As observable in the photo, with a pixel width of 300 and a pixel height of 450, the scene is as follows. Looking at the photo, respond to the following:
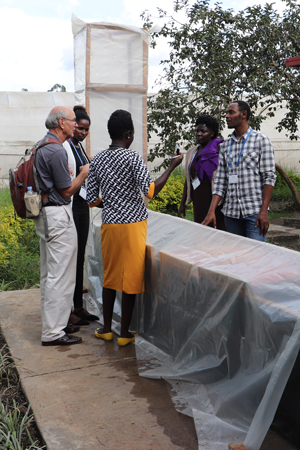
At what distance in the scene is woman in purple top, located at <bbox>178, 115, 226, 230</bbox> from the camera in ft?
14.1

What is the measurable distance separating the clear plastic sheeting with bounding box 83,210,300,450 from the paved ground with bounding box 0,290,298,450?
11cm

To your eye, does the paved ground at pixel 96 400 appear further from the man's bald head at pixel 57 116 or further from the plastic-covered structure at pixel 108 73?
the plastic-covered structure at pixel 108 73

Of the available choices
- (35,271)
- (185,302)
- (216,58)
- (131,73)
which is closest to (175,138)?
(216,58)

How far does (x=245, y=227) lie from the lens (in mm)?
3803

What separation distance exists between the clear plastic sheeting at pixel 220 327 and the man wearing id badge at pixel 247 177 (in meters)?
0.48

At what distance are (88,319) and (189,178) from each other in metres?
1.58

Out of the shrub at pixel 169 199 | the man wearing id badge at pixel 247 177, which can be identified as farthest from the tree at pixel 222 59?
the man wearing id badge at pixel 247 177

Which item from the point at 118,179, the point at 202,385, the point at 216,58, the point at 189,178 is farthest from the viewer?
the point at 216,58

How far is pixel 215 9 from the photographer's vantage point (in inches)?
294

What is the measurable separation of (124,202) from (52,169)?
56 centimetres

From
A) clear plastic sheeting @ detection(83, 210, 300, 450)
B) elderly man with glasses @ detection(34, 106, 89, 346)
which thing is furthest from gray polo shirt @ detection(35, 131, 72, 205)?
clear plastic sheeting @ detection(83, 210, 300, 450)

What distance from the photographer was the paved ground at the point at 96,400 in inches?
94.3

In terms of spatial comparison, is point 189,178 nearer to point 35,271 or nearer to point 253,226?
point 253,226

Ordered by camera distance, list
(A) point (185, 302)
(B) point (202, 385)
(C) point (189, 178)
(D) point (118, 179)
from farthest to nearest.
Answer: (C) point (189, 178) < (D) point (118, 179) < (A) point (185, 302) < (B) point (202, 385)
